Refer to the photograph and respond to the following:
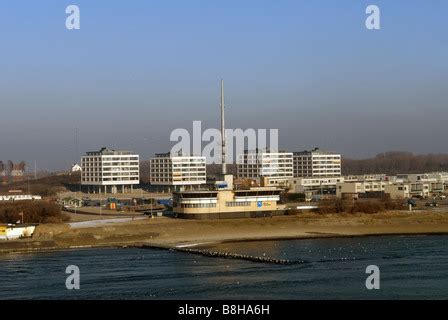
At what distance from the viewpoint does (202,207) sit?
A: 31812 millimetres

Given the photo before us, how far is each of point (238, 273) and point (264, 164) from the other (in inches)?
2025

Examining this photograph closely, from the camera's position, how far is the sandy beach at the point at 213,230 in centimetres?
2520

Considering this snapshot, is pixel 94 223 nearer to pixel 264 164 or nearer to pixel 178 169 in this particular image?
pixel 178 169

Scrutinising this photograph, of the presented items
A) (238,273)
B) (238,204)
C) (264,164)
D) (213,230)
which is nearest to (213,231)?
(213,230)

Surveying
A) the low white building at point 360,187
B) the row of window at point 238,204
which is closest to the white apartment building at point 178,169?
the low white building at point 360,187

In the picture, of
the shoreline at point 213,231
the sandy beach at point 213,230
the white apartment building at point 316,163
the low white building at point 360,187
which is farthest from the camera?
the white apartment building at point 316,163

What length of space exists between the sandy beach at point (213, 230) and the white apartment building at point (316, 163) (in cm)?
3888

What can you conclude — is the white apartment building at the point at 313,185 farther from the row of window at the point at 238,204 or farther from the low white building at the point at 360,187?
the row of window at the point at 238,204

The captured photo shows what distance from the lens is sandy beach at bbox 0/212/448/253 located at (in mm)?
25203

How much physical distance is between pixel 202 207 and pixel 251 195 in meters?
2.47

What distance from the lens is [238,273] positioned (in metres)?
17.6
